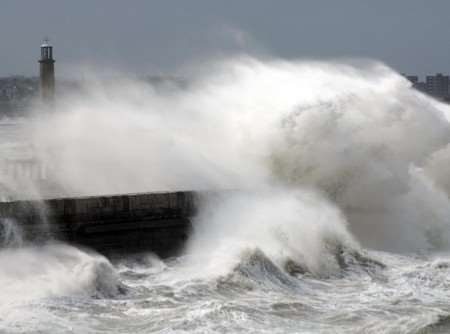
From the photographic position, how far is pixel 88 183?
49.7 feet

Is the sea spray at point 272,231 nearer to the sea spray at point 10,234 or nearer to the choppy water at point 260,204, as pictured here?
the choppy water at point 260,204

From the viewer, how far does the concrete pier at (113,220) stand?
1185 centimetres

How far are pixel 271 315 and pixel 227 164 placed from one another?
6909 millimetres

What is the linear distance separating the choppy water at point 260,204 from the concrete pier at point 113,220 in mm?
262

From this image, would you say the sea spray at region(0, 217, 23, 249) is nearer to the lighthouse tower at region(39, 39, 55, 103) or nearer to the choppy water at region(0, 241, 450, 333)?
the choppy water at region(0, 241, 450, 333)

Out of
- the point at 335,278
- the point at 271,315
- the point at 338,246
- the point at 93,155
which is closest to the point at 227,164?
the point at 93,155

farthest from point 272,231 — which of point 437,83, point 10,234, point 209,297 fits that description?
point 437,83

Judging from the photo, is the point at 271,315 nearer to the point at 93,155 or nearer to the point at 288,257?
the point at 288,257

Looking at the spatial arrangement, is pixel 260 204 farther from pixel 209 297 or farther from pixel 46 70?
pixel 46 70

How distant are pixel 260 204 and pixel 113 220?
276 centimetres

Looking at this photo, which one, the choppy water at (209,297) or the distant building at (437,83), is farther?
the distant building at (437,83)

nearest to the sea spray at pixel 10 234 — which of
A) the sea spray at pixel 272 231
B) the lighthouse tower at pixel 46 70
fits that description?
the sea spray at pixel 272 231

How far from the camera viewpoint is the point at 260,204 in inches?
559

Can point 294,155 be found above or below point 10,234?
above
